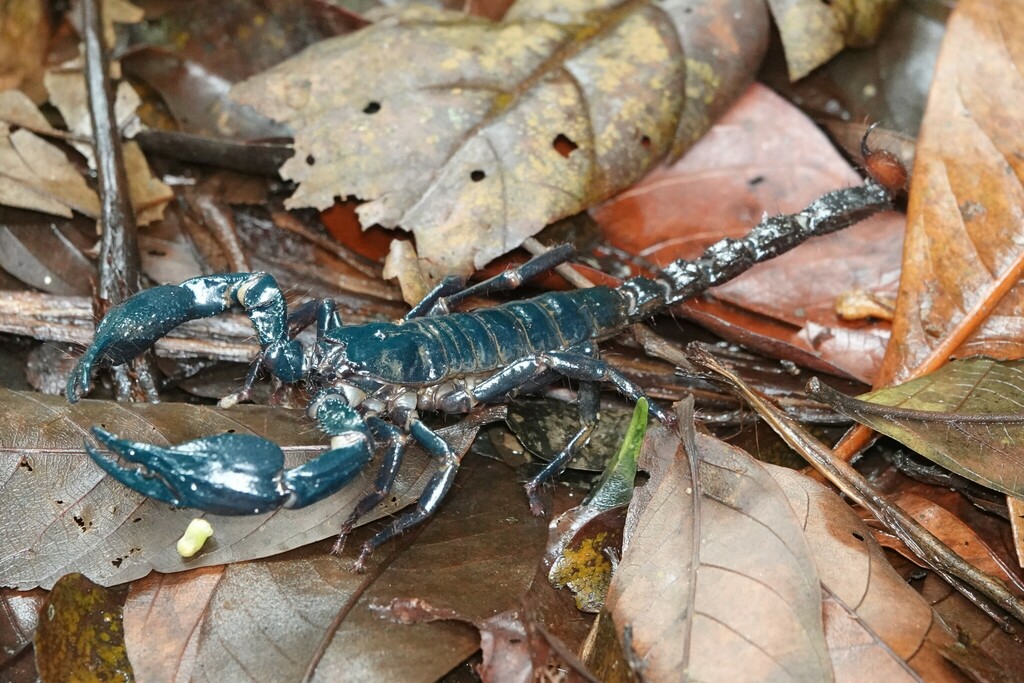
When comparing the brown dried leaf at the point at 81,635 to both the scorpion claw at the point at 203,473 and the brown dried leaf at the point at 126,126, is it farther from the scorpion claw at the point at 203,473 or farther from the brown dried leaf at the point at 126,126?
the brown dried leaf at the point at 126,126

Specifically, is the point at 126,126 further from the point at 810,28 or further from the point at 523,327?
the point at 810,28

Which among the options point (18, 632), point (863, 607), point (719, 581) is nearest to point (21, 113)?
point (18, 632)

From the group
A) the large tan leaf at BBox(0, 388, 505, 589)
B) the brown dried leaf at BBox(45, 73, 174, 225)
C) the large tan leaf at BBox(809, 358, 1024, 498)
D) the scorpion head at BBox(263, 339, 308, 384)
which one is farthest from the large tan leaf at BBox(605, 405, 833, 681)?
the brown dried leaf at BBox(45, 73, 174, 225)

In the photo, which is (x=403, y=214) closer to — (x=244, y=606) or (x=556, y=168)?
(x=556, y=168)

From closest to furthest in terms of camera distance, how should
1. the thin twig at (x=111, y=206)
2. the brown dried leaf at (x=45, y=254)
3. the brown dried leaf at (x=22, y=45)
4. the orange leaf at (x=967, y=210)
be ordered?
the thin twig at (x=111, y=206)
the orange leaf at (x=967, y=210)
the brown dried leaf at (x=45, y=254)
the brown dried leaf at (x=22, y=45)

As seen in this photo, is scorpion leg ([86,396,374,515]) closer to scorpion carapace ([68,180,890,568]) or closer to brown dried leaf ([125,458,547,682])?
scorpion carapace ([68,180,890,568])

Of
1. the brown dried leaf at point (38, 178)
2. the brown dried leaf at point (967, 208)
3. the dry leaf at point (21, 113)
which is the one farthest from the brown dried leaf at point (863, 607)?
the dry leaf at point (21, 113)
